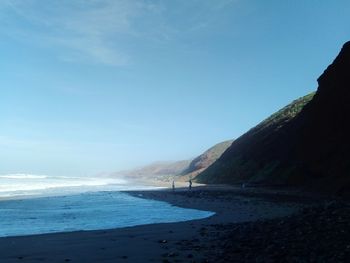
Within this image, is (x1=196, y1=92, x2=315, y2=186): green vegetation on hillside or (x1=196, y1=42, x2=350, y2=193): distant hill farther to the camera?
(x1=196, y1=92, x2=315, y2=186): green vegetation on hillside

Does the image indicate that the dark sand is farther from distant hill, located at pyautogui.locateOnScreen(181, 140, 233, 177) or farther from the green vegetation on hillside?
distant hill, located at pyautogui.locateOnScreen(181, 140, 233, 177)

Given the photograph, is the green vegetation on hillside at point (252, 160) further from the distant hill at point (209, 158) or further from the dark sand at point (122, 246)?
the distant hill at point (209, 158)

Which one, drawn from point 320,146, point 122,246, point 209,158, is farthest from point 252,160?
point 209,158

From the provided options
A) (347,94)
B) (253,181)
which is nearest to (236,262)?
(347,94)

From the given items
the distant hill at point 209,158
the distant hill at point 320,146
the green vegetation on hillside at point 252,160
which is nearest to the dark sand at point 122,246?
the distant hill at point 320,146

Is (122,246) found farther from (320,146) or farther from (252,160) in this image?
(252,160)

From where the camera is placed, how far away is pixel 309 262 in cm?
826

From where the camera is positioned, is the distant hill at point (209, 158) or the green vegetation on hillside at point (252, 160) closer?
the green vegetation on hillside at point (252, 160)

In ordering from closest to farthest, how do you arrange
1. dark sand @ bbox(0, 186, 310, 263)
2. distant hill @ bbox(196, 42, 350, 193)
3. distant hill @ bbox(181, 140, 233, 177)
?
dark sand @ bbox(0, 186, 310, 263)
distant hill @ bbox(196, 42, 350, 193)
distant hill @ bbox(181, 140, 233, 177)

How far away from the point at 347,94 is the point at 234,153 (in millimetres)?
39429

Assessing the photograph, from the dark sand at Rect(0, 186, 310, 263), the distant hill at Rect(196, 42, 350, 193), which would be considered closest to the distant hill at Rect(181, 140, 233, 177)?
the distant hill at Rect(196, 42, 350, 193)

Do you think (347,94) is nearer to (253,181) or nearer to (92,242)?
(253,181)

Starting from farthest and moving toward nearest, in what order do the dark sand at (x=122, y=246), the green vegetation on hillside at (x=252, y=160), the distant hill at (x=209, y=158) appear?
1. the distant hill at (x=209, y=158)
2. the green vegetation on hillside at (x=252, y=160)
3. the dark sand at (x=122, y=246)

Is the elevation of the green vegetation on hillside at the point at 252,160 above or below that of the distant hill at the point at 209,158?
below
